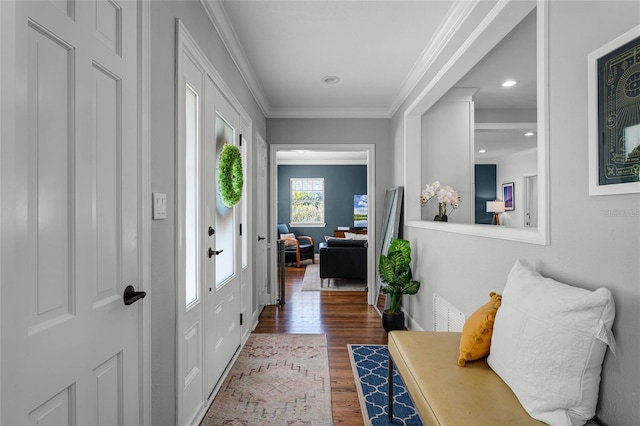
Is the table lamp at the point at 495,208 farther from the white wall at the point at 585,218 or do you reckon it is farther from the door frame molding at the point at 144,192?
the door frame molding at the point at 144,192

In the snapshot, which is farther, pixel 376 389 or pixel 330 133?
pixel 330 133

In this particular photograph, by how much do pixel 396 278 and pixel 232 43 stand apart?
2.47 m

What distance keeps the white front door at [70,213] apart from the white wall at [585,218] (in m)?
1.63

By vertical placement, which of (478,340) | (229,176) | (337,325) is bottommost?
(337,325)

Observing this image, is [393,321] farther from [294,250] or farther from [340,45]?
[294,250]

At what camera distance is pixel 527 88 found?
385cm

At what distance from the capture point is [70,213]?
94 cm

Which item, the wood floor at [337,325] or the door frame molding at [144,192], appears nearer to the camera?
the door frame molding at [144,192]

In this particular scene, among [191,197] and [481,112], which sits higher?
[481,112]

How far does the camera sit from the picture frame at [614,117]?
1.05 metres

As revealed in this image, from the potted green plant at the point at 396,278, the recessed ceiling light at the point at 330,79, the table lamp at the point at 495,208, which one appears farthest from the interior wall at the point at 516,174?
the recessed ceiling light at the point at 330,79

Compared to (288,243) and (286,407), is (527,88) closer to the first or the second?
(286,407)

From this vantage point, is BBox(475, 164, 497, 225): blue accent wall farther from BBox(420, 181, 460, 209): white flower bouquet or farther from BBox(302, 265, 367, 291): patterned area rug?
BBox(420, 181, 460, 209): white flower bouquet

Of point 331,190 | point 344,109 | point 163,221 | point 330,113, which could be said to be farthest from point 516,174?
point 163,221
